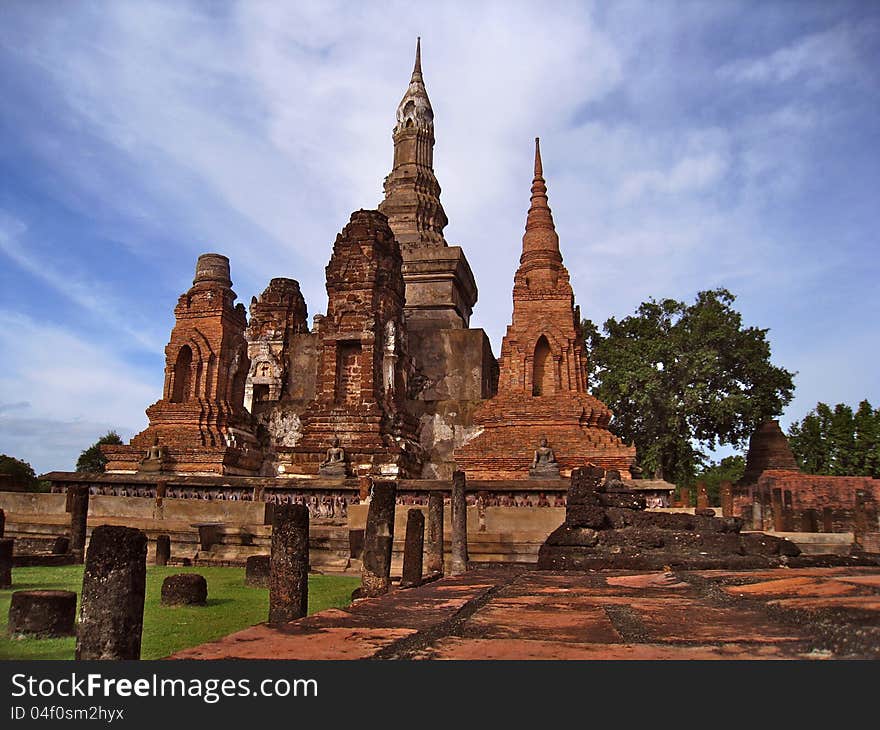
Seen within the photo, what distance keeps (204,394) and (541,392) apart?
8.18 m

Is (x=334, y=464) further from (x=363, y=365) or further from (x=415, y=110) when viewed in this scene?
(x=415, y=110)

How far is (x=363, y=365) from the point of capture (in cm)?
1723

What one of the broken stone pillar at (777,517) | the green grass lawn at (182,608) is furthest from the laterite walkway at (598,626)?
the broken stone pillar at (777,517)

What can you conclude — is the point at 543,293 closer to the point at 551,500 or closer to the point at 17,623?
the point at 551,500

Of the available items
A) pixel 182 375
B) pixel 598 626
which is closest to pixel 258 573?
pixel 598 626

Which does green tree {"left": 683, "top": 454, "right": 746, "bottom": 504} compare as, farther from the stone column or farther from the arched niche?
the arched niche

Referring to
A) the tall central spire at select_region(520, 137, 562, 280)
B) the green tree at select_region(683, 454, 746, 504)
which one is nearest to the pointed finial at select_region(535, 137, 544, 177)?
the tall central spire at select_region(520, 137, 562, 280)

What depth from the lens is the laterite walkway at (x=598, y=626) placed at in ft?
8.99

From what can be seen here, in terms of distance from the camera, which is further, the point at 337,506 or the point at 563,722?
the point at 337,506

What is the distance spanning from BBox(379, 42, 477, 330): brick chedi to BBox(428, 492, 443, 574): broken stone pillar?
1315 centimetres

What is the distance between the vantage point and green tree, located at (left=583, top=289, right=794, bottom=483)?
2811 cm

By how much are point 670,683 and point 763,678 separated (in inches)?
11.0

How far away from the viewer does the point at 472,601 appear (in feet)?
14.6

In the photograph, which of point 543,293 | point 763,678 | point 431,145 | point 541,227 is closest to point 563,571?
point 763,678
